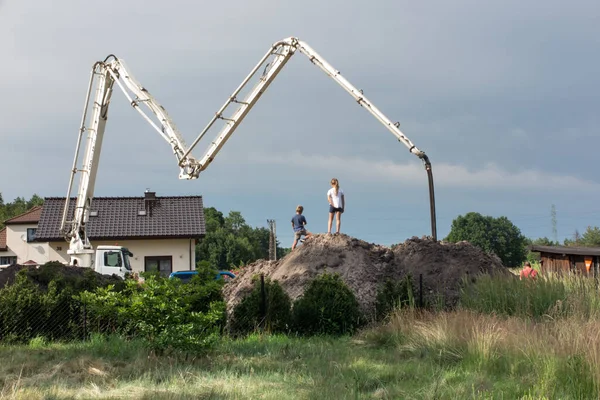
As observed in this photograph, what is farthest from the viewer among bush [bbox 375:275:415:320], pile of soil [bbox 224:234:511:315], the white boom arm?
the white boom arm

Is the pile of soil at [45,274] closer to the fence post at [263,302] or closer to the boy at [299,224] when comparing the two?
the fence post at [263,302]

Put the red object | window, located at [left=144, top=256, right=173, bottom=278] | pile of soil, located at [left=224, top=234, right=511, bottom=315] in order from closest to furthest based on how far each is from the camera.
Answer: the red object
pile of soil, located at [left=224, top=234, right=511, bottom=315]
window, located at [left=144, top=256, right=173, bottom=278]

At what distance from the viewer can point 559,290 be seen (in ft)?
41.9

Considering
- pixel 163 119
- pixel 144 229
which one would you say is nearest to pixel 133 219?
pixel 144 229

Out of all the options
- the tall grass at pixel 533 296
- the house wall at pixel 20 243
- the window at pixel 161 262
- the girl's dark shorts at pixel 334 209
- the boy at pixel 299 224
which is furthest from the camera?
the house wall at pixel 20 243

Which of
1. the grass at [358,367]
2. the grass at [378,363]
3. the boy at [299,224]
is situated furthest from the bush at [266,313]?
the boy at [299,224]

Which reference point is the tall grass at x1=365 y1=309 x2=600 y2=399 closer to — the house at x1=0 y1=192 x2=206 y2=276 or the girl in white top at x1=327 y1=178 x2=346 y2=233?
the girl in white top at x1=327 y1=178 x2=346 y2=233

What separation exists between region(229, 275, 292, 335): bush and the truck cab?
13.6 meters

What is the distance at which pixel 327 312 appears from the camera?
44.2ft

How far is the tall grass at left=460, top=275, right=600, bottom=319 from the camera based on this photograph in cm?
1166

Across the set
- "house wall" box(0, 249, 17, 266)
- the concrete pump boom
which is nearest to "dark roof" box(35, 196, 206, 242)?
the concrete pump boom

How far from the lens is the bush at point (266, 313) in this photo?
13500 millimetres

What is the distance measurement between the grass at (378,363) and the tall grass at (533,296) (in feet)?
0.11

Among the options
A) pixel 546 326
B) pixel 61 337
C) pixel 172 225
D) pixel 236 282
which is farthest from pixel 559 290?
pixel 172 225
